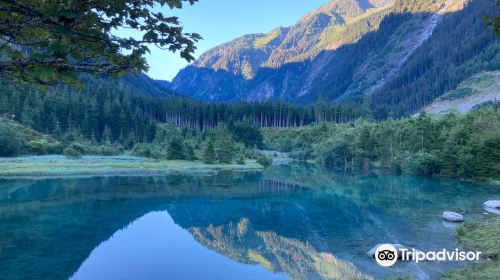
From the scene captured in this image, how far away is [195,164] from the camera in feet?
291

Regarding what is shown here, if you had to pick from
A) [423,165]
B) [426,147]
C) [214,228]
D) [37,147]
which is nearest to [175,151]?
[37,147]

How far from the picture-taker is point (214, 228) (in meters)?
35.2

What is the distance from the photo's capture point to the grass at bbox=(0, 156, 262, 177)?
219 feet

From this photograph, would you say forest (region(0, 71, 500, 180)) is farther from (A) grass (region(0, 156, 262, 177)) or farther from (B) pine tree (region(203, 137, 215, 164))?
(A) grass (region(0, 156, 262, 177))

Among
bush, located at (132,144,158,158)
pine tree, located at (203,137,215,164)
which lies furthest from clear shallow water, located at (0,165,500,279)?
bush, located at (132,144,158,158)

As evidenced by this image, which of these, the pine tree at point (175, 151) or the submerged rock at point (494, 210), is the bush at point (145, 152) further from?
the submerged rock at point (494, 210)

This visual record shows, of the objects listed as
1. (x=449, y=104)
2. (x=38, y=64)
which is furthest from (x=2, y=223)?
(x=449, y=104)

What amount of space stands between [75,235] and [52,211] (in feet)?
37.0

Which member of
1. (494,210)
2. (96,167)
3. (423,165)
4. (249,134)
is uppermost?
(249,134)

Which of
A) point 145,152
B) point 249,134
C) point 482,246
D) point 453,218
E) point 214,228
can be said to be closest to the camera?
point 482,246

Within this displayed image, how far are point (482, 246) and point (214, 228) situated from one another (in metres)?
21.7

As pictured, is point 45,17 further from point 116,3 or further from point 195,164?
point 195,164

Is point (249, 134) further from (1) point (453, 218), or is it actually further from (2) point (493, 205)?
(1) point (453, 218)

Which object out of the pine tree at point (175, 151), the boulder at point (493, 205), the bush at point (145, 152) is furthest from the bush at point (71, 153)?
the boulder at point (493, 205)
